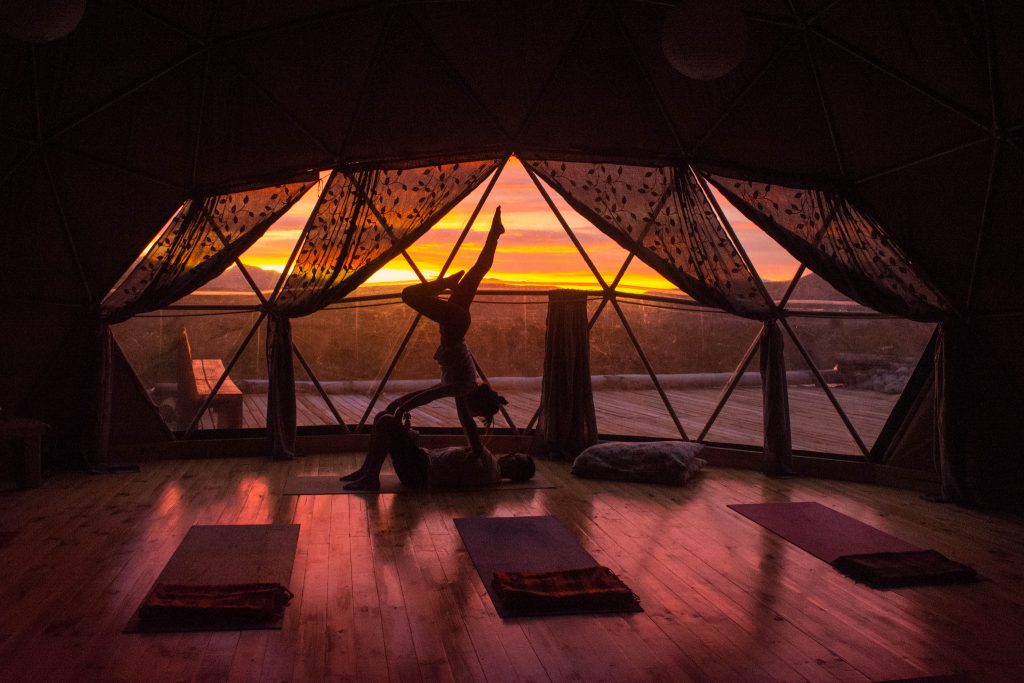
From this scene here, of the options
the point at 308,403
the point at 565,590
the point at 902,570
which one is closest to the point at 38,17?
the point at 565,590

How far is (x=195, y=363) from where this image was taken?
11039 mm

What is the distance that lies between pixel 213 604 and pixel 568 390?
6.29 meters

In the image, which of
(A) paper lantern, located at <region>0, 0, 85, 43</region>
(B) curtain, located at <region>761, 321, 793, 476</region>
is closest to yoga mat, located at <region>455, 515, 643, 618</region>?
(B) curtain, located at <region>761, 321, 793, 476</region>

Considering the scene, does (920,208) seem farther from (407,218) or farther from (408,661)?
(408,661)

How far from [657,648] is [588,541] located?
90.6 inches

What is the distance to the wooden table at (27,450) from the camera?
349 inches

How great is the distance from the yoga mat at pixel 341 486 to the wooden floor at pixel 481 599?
0.70 feet

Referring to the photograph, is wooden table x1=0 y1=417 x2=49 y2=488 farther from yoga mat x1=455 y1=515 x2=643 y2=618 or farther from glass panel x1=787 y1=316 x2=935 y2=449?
glass panel x1=787 y1=316 x2=935 y2=449

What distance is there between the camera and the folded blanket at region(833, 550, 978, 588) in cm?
613

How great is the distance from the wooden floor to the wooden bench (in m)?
2.10

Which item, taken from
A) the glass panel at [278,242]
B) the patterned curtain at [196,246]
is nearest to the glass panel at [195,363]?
the glass panel at [278,242]

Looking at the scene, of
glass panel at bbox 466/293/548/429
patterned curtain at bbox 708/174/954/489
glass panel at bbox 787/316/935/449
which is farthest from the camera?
glass panel at bbox 466/293/548/429

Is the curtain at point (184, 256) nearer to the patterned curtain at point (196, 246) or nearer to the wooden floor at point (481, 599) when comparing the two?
the patterned curtain at point (196, 246)

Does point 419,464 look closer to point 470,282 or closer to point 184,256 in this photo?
point 470,282
